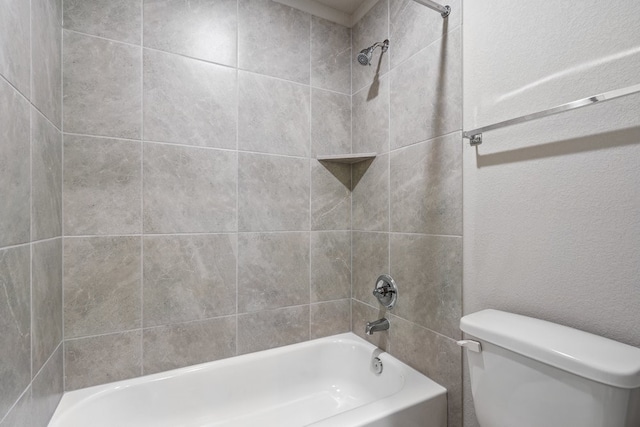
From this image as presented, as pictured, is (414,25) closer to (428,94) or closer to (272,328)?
(428,94)

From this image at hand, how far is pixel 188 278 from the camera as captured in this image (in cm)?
141

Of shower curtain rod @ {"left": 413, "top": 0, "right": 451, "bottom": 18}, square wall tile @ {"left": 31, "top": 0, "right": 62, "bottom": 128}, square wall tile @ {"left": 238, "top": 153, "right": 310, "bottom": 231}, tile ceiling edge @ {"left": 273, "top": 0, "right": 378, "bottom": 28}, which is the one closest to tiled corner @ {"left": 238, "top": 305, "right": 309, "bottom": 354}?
square wall tile @ {"left": 238, "top": 153, "right": 310, "bottom": 231}

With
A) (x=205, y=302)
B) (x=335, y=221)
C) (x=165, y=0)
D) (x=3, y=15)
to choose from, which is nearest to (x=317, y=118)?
(x=335, y=221)

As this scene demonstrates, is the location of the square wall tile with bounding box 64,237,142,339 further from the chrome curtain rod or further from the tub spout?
the chrome curtain rod

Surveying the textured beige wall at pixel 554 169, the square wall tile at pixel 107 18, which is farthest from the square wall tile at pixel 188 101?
the textured beige wall at pixel 554 169

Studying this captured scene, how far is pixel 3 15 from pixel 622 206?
1600 mm

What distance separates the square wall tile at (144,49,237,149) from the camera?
134cm

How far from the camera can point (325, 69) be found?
1.74m

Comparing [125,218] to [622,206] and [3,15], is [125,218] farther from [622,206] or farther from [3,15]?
[622,206]

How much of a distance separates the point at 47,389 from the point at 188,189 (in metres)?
0.86

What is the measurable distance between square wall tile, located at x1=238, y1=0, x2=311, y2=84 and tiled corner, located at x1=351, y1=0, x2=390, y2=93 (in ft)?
0.95

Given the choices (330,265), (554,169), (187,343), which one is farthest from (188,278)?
(554,169)

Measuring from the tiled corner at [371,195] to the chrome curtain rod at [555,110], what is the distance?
1.66 feet

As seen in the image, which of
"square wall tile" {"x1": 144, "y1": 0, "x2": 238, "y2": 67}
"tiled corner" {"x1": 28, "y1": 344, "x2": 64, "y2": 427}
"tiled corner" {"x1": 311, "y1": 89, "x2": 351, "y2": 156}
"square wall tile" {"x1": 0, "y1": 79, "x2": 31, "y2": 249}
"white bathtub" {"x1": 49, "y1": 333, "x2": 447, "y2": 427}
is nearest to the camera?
"square wall tile" {"x1": 0, "y1": 79, "x2": 31, "y2": 249}
